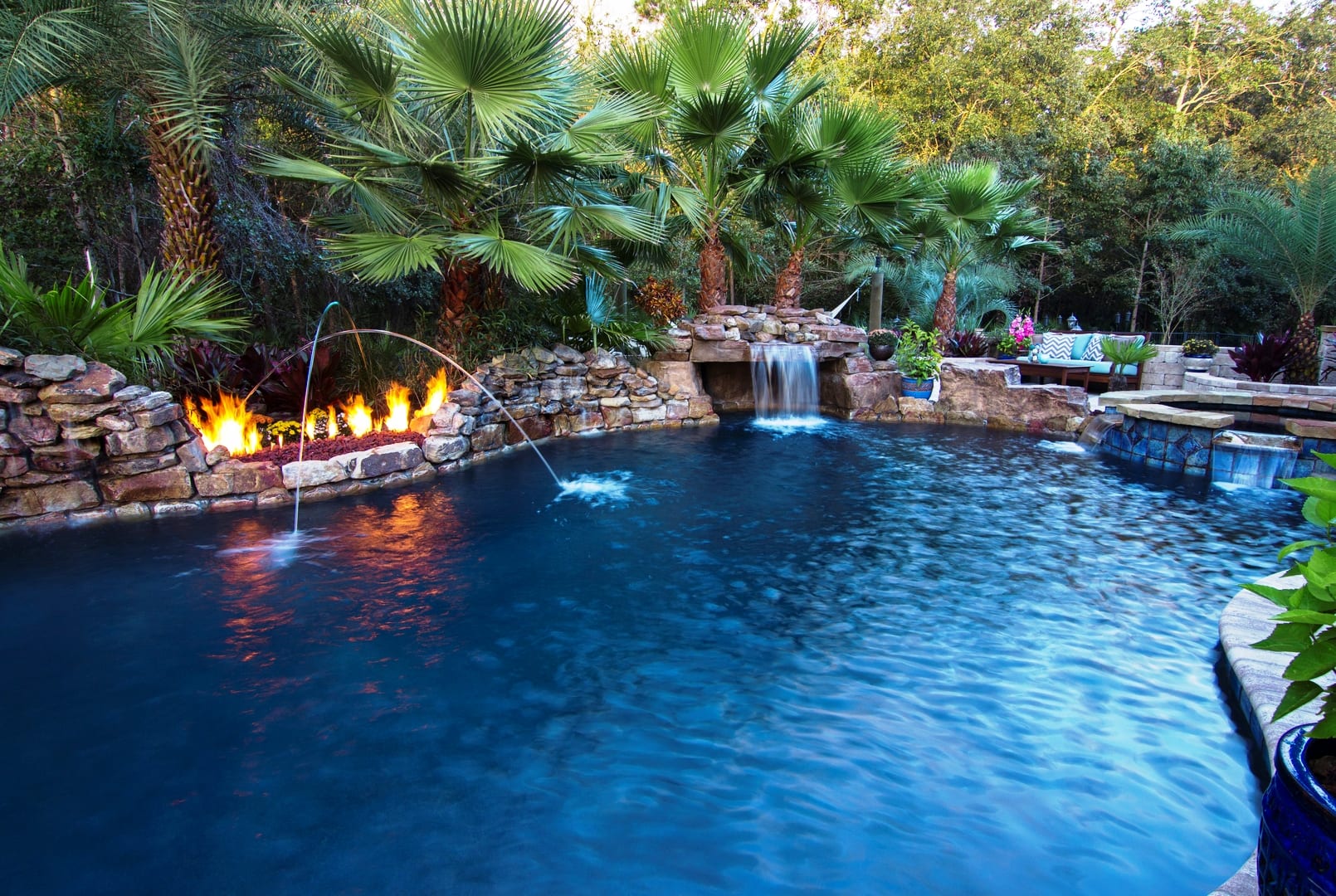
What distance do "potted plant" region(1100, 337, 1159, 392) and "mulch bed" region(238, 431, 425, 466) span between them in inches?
400

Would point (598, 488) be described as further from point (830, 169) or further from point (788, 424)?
point (830, 169)

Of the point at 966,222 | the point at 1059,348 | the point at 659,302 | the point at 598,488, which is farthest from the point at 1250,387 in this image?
the point at 598,488

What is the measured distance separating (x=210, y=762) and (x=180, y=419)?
419 cm

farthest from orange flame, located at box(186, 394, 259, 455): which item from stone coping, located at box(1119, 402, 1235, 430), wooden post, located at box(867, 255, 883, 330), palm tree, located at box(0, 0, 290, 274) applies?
wooden post, located at box(867, 255, 883, 330)

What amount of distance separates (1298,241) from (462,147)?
11.6 metres

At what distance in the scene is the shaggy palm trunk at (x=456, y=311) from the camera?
27.8ft

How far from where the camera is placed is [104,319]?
5.91m

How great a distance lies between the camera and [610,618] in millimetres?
4117

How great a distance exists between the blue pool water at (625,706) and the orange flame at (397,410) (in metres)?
1.89

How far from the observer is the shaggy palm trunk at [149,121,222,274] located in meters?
6.80

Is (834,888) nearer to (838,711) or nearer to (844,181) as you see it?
(838,711)

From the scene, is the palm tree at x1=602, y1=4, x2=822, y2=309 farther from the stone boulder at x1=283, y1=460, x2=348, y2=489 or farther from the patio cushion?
the patio cushion

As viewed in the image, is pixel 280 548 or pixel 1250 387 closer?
pixel 280 548

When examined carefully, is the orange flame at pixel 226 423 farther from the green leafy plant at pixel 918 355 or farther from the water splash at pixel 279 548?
the green leafy plant at pixel 918 355
